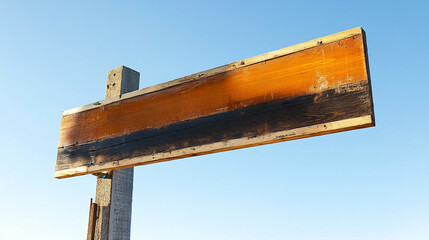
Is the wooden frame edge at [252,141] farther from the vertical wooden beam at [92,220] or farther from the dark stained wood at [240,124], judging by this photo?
the vertical wooden beam at [92,220]

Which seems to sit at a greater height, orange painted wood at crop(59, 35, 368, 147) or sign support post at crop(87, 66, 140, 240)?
orange painted wood at crop(59, 35, 368, 147)

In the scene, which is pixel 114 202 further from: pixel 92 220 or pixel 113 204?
pixel 92 220

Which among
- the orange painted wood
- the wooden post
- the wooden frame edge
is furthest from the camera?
the wooden post

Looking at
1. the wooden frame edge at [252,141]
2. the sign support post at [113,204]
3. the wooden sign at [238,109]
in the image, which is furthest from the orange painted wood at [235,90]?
the sign support post at [113,204]

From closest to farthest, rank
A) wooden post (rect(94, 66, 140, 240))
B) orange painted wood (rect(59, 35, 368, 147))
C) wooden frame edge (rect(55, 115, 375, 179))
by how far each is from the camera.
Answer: wooden frame edge (rect(55, 115, 375, 179)) < orange painted wood (rect(59, 35, 368, 147)) < wooden post (rect(94, 66, 140, 240))

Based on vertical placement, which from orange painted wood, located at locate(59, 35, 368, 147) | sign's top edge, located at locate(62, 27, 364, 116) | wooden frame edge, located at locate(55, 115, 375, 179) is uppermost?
sign's top edge, located at locate(62, 27, 364, 116)

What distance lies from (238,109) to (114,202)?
1412 mm

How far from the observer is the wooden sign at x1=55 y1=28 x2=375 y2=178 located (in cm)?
203

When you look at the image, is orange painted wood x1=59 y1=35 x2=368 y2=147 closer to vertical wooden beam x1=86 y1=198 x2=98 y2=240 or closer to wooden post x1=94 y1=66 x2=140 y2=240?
wooden post x1=94 y1=66 x2=140 y2=240

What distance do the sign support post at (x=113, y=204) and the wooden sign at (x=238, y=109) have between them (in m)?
0.28

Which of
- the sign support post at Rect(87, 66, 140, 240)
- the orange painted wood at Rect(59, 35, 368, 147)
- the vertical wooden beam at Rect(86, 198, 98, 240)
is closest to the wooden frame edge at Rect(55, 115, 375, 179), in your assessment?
the orange painted wood at Rect(59, 35, 368, 147)

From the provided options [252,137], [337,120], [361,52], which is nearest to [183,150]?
[252,137]

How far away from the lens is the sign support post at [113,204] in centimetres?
313

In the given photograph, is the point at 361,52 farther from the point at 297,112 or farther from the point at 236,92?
the point at 236,92
